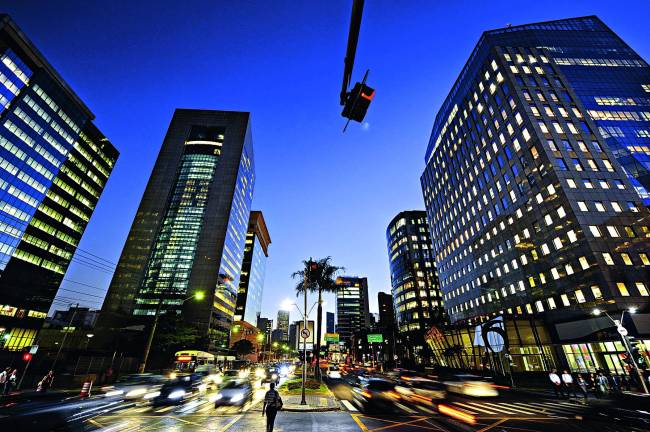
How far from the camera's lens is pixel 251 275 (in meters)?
168

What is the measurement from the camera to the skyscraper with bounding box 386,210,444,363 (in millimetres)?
102938

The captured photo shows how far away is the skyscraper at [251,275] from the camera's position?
158413 mm

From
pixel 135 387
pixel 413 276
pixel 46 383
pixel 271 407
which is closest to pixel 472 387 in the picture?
pixel 271 407

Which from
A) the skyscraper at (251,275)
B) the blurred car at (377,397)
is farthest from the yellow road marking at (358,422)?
the skyscraper at (251,275)

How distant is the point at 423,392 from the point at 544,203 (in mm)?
37722

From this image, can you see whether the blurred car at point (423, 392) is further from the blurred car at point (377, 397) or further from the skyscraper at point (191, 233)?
the skyscraper at point (191, 233)

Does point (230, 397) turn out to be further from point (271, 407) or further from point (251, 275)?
point (251, 275)

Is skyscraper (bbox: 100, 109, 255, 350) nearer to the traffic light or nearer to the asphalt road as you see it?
the asphalt road

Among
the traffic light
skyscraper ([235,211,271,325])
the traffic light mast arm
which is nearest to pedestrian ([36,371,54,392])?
the traffic light

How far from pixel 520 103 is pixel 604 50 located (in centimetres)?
3674

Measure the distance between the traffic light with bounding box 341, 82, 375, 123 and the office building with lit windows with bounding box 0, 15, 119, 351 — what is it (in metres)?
94.3

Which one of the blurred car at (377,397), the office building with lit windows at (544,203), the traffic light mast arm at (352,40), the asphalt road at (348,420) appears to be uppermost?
the office building with lit windows at (544,203)

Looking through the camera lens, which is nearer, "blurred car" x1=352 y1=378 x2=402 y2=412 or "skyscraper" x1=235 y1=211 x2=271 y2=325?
"blurred car" x1=352 y1=378 x2=402 y2=412

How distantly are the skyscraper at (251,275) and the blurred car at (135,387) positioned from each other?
478 feet
